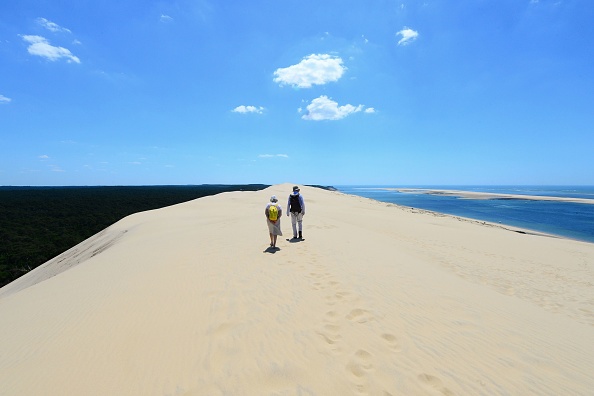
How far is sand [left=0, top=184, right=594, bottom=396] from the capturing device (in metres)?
3.26

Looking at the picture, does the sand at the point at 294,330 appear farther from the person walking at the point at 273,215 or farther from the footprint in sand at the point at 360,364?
the person walking at the point at 273,215

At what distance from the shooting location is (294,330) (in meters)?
4.33

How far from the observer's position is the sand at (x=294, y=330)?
3258 mm

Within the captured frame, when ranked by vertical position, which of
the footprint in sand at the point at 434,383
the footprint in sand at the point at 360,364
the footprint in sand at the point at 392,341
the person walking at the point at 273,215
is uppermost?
the person walking at the point at 273,215

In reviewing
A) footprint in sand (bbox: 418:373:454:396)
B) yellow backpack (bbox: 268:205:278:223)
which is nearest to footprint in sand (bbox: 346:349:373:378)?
footprint in sand (bbox: 418:373:454:396)

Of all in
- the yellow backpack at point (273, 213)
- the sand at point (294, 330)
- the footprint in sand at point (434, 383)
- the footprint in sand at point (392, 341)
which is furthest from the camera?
the yellow backpack at point (273, 213)

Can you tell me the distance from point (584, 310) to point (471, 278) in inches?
95.8

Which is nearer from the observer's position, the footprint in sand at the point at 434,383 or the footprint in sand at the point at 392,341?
the footprint in sand at the point at 434,383

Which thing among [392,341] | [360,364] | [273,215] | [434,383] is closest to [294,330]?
[360,364]

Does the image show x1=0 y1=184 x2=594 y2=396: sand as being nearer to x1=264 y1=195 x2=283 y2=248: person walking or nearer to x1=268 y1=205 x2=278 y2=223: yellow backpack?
x1=264 y1=195 x2=283 y2=248: person walking

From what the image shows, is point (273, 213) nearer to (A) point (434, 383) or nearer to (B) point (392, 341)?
(B) point (392, 341)

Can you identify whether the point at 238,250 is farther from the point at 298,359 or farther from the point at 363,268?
the point at 298,359

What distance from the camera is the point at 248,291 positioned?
598 cm

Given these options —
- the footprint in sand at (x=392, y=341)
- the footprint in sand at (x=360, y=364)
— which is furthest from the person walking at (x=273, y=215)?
the footprint in sand at (x=360, y=364)
